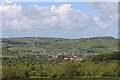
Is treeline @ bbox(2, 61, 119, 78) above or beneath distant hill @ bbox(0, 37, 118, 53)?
beneath

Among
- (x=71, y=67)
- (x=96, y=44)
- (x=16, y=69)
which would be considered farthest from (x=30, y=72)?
(x=96, y=44)

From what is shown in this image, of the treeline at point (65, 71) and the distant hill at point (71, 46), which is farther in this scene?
the distant hill at point (71, 46)

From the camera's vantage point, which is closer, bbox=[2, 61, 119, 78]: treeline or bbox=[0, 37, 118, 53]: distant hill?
bbox=[2, 61, 119, 78]: treeline

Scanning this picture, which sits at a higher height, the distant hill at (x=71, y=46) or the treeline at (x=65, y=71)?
the distant hill at (x=71, y=46)

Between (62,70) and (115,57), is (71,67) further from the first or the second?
(115,57)

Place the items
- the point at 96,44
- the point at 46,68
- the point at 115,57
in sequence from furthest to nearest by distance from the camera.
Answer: the point at 96,44 < the point at 115,57 < the point at 46,68

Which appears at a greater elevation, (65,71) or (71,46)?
(71,46)

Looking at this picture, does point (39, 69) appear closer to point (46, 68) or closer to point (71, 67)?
point (46, 68)

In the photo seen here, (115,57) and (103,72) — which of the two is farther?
(115,57)

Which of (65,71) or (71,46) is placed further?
(71,46)

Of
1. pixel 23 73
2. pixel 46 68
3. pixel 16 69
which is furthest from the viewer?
pixel 46 68
